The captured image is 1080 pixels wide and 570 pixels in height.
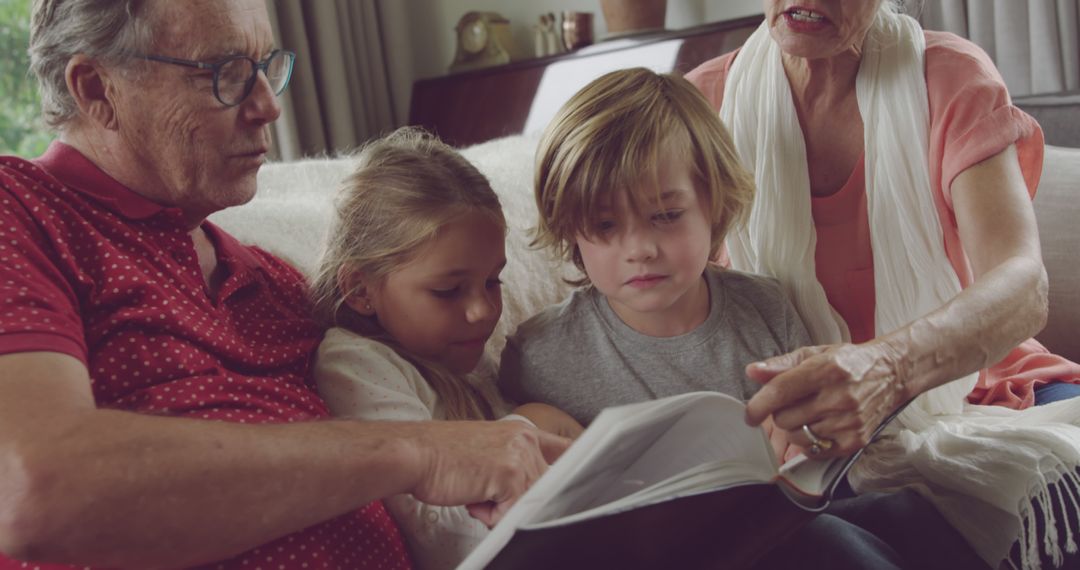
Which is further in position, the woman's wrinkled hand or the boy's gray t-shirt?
the boy's gray t-shirt

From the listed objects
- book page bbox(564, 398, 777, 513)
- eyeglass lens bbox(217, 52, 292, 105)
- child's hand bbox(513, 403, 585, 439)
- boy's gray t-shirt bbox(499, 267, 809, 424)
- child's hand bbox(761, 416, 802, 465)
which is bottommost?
child's hand bbox(761, 416, 802, 465)

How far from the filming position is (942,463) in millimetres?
1155

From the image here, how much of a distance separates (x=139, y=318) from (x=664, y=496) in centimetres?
55

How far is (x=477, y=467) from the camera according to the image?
0.87 metres

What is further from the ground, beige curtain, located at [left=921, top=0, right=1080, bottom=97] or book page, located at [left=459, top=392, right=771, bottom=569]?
beige curtain, located at [left=921, top=0, right=1080, bottom=97]

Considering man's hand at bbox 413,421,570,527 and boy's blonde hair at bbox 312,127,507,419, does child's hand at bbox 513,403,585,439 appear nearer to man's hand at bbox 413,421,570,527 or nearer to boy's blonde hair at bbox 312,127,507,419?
boy's blonde hair at bbox 312,127,507,419

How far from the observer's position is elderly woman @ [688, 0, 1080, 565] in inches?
42.1

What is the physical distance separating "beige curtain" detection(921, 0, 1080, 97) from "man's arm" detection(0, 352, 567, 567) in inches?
68.3

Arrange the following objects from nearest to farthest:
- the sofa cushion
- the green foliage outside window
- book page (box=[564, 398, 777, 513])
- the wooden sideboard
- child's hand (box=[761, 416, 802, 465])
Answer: book page (box=[564, 398, 777, 513]), child's hand (box=[761, 416, 802, 465]), the sofa cushion, the wooden sideboard, the green foliage outside window

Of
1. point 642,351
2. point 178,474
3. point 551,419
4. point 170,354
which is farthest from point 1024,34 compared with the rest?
point 178,474

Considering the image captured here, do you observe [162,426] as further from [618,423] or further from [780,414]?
[780,414]

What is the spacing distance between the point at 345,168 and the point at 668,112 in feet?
2.36

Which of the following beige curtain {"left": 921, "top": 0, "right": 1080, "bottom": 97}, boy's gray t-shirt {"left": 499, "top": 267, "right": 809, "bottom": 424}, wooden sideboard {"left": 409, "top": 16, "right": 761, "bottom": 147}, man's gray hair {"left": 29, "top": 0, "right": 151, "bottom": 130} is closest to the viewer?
man's gray hair {"left": 29, "top": 0, "right": 151, "bottom": 130}

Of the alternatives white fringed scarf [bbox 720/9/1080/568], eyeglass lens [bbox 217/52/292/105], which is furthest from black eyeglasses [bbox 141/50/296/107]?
white fringed scarf [bbox 720/9/1080/568]
